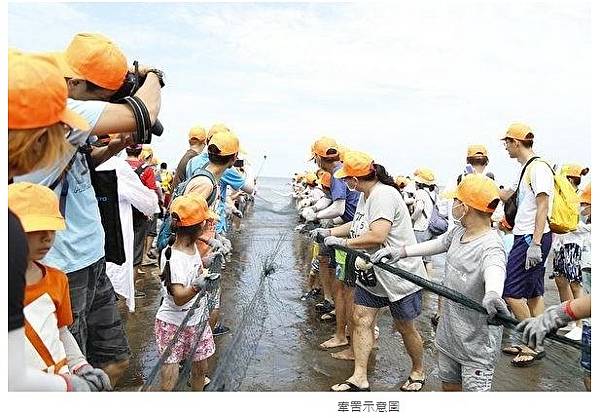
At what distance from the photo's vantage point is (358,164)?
14.1ft

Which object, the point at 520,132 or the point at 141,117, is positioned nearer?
the point at 141,117

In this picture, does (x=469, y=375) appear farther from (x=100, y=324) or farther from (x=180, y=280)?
(x=100, y=324)

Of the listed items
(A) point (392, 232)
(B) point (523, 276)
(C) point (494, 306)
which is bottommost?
(B) point (523, 276)

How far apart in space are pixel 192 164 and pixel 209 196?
1.00 m

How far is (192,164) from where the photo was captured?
16.3 ft

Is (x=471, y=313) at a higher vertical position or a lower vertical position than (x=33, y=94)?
lower

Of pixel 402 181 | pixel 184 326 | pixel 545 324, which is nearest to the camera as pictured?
pixel 545 324

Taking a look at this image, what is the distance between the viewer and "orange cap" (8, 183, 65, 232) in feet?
6.63

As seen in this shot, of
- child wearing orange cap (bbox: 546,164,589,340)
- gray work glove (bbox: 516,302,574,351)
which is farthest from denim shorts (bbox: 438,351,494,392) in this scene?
child wearing orange cap (bbox: 546,164,589,340)

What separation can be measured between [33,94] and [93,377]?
3.90 feet

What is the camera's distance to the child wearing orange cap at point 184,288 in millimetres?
3447

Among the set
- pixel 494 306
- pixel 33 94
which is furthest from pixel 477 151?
pixel 33 94

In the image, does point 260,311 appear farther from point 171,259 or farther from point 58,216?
point 58,216

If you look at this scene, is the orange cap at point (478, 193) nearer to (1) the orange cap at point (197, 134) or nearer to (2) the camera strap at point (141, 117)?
(2) the camera strap at point (141, 117)
